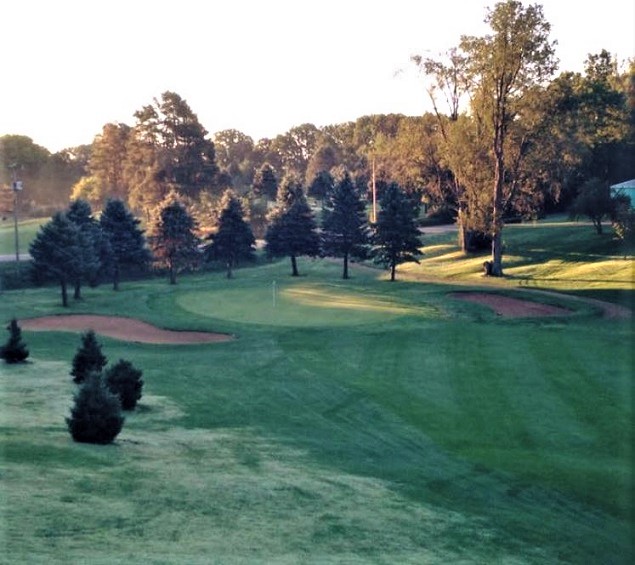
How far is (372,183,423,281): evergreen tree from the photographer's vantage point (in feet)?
164

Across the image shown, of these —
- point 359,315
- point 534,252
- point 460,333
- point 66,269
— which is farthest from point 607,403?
point 534,252

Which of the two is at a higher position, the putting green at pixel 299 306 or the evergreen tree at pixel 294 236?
the evergreen tree at pixel 294 236

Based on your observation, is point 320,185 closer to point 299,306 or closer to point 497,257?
point 497,257

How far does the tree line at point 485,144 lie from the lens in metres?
48.2

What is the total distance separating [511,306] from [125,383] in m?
24.0

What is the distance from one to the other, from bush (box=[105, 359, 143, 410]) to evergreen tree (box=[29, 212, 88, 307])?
25816 millimetres

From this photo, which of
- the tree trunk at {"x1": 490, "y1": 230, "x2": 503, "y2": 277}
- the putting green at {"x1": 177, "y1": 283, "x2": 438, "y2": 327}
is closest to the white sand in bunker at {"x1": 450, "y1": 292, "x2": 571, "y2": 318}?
the putting green at {"x1": 177, "y1": 283, "x2": 438, "y2": 327}

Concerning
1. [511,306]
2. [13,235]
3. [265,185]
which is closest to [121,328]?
[511,306]

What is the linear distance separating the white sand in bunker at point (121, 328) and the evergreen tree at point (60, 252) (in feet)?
22.3

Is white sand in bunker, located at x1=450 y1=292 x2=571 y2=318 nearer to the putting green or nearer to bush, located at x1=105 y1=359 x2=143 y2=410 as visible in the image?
the putting green

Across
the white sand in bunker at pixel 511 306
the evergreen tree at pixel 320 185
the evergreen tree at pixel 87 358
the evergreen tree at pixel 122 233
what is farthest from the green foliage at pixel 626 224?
the evergreen tree at pixel 320 185

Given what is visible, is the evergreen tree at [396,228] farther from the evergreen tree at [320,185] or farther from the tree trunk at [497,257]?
the evergreen tree at [320,185]

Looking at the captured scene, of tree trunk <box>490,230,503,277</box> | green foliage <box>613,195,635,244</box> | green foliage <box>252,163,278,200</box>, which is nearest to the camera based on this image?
green foliage <box>613,195,635,244</box>

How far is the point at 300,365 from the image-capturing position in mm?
24484
